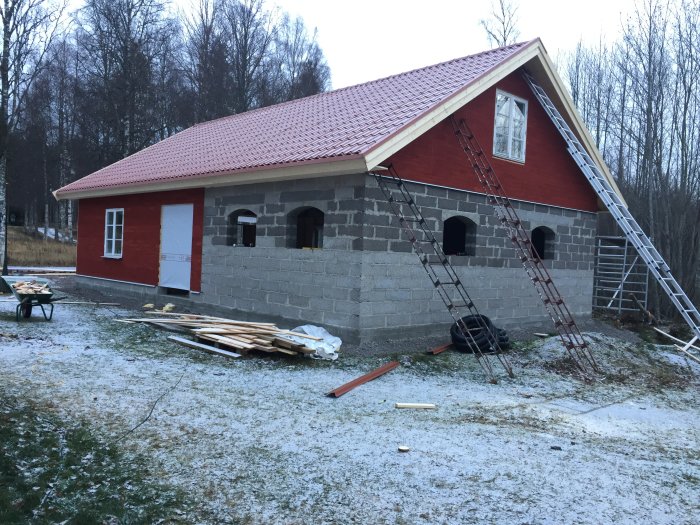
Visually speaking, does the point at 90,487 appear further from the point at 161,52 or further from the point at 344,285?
the point at 161,52

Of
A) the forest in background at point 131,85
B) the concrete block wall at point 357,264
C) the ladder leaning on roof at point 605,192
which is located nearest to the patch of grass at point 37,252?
the forest in background at point 131,85

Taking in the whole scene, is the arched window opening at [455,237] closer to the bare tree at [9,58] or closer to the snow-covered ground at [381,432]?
the snow-covered ground at [381,432]

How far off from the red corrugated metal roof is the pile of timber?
2870 mm

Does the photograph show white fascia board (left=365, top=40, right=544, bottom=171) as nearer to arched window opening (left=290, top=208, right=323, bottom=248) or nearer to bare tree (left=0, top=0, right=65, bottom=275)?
arched window opening (left=290, top=208, right=323, bottom=248)

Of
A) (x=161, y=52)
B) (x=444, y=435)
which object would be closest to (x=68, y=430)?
(x=444, y=435)

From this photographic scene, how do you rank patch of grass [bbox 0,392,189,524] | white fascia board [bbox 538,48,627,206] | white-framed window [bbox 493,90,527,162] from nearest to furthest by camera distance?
patch of grass [bbox 0,392,189,524] → white-framed window [bbox 493,90,527,162] → white fascia board [bbox 538,48,627,206]

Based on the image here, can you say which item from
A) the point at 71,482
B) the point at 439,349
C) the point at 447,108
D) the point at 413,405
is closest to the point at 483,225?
the point at 447,108

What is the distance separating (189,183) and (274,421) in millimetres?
8226

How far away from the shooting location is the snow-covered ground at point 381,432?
4340 millimetres

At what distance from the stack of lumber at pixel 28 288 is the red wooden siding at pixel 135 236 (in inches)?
121

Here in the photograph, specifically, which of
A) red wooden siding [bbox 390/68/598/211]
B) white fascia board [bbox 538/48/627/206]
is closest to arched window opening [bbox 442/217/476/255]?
red wooden siding [bbox 390/68/598/211]

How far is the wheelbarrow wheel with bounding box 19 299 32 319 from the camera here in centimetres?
1134

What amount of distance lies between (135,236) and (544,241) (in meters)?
10.5

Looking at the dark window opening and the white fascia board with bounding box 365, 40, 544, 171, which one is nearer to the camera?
the white fascia board with bounding box 365, 40, 544, 171
